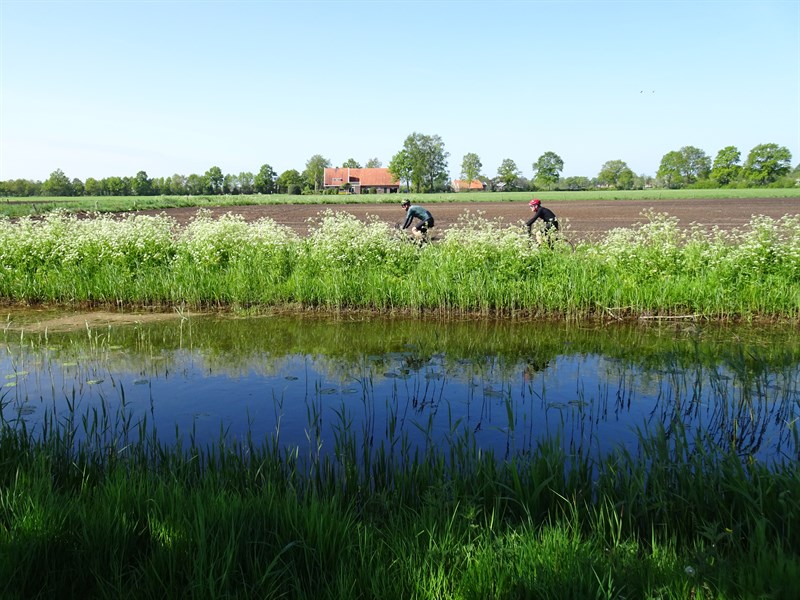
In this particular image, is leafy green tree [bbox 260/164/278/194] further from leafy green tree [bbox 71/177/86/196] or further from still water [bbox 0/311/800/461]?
still water [bbox 0/311/800/461]

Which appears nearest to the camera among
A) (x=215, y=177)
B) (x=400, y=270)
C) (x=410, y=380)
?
(x=410, y=380)

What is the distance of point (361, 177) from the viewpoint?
494ft

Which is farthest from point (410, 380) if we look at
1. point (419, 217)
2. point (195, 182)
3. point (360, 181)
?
point (195, 182)

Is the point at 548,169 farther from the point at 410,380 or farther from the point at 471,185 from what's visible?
the point at 410,380

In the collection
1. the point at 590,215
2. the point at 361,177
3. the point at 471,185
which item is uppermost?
the point at 361,177

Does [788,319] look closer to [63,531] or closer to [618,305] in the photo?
[618,305]

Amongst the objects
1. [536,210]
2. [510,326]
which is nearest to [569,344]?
[510,326]

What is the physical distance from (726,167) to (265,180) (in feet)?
430

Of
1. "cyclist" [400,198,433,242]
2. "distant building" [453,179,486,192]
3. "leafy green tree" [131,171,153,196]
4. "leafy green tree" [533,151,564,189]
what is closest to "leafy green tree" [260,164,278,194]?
"leafy green tree" [131,171,153,196]

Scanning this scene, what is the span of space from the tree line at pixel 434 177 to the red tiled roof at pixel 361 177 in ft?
8.14

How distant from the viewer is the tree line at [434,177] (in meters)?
145

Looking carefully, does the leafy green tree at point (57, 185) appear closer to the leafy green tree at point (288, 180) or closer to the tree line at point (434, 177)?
the tree line at point (434, 177)

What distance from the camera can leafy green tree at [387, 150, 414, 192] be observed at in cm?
15100

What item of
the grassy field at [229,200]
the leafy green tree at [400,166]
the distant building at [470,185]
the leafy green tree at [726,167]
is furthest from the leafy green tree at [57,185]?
the leafy green tree at [726,167]
